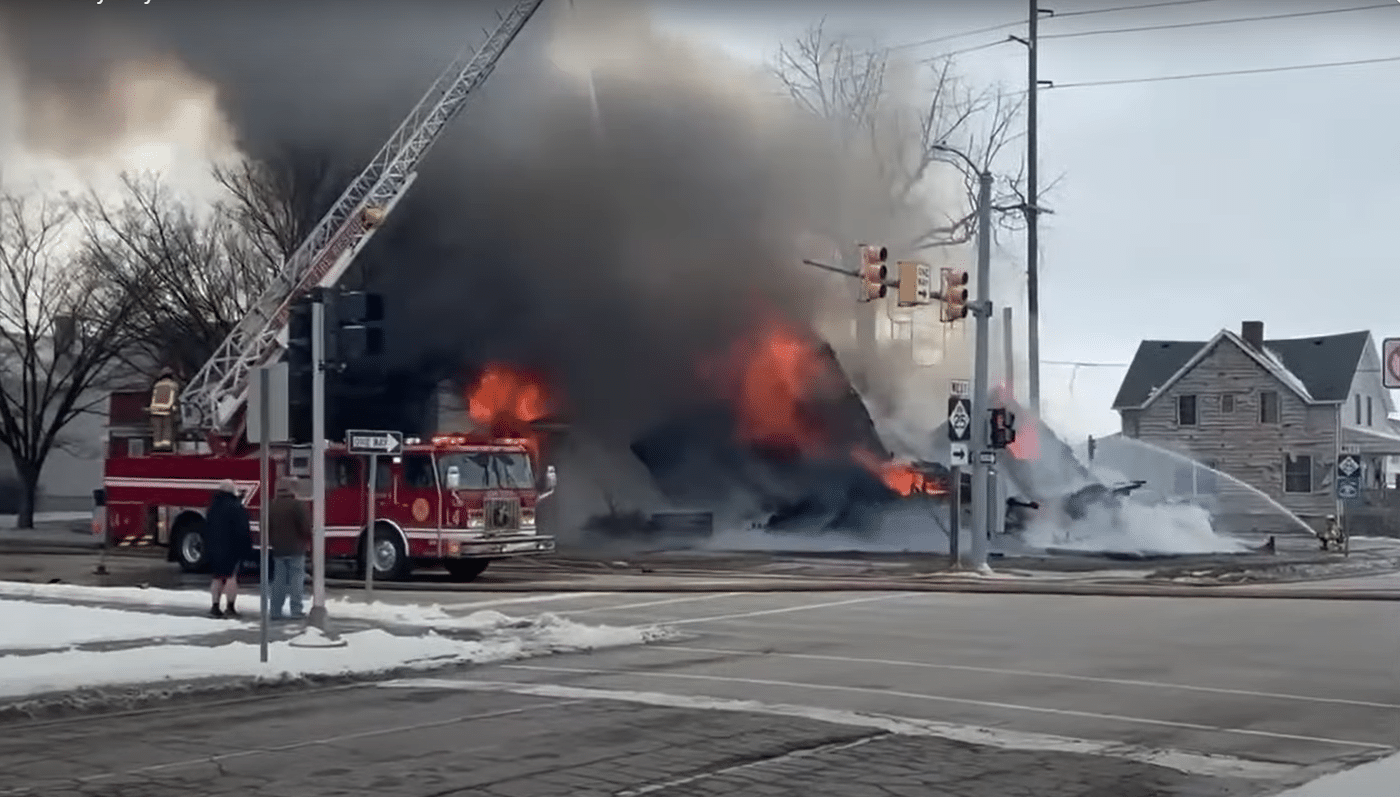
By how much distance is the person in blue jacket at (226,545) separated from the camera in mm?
18547

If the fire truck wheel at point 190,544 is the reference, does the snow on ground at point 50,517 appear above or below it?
below

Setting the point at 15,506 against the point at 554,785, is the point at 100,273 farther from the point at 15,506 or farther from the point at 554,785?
the point at 554,785

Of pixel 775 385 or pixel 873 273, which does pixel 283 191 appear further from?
pixel 873 273

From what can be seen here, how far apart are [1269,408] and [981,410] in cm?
3414

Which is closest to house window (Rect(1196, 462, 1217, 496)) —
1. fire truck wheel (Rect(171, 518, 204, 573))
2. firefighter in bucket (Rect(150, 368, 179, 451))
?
firefighter in bucket (Rect(150, 368, 179, 451))

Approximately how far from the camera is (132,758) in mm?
9766

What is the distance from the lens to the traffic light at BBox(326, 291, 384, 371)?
15.5 metres

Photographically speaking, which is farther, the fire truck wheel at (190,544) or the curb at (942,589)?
the fire truck wheel at (190,544)

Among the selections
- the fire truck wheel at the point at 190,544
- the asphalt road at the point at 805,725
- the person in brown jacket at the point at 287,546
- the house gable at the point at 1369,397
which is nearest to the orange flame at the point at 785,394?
the fire truck wheel at the point at 190,544

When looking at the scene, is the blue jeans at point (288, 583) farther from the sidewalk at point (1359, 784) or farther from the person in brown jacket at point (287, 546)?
the sidewalk at point (1359, 784)

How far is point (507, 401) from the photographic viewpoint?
35938mm

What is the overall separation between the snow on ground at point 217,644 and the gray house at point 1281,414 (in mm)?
44742

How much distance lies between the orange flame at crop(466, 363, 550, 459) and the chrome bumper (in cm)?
805

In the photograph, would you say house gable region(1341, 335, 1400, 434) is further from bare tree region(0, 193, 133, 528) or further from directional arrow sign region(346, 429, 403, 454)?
directional arrow sign region(346, 429, 403, 454)
